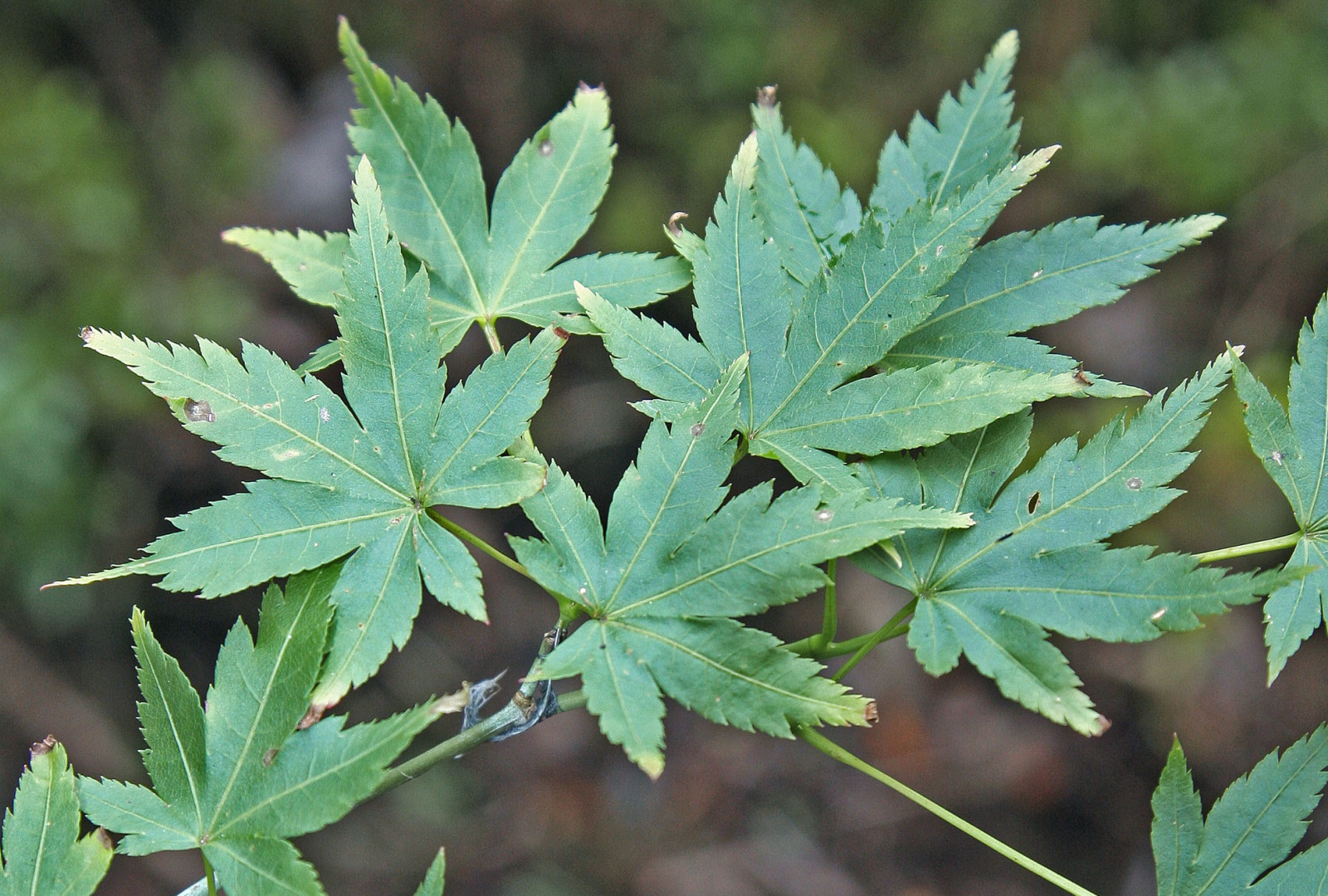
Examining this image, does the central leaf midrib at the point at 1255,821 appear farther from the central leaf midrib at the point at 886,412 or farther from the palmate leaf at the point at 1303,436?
the central leaf midrib at the point at 886,412

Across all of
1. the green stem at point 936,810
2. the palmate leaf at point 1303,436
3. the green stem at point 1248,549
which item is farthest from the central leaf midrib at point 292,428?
the palmate leaf at point 1303,436

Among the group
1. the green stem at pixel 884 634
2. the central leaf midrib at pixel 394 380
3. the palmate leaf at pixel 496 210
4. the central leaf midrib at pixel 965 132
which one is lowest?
the green stem at pixel 884 634

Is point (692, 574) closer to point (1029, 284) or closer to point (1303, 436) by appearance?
point (1029, 284)

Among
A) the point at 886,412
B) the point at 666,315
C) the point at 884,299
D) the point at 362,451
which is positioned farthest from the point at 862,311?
the point at 666,315

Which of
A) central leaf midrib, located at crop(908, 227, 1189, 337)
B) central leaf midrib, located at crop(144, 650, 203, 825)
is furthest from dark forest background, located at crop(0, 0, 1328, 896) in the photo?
central leaf midrib, located at crop(144, 650, 203, 825)

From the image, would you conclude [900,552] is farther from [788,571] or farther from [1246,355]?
[1246,355]

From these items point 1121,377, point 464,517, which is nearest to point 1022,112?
point 1121,377
